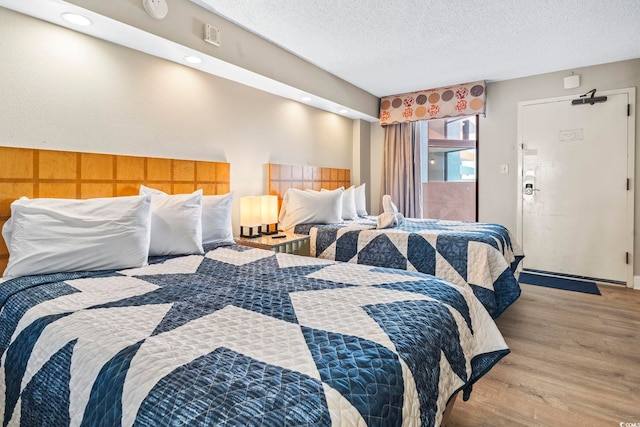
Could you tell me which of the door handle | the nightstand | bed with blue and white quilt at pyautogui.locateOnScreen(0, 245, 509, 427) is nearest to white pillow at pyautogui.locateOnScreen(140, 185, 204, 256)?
bed with blue and white quilt at pyautogui.locateOnScreen(0, 245, 509, 427)

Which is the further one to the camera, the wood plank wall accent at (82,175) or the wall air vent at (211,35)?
the wall air vent at (211,35)

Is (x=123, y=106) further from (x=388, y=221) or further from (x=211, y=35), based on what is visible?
(x=388, y=221)

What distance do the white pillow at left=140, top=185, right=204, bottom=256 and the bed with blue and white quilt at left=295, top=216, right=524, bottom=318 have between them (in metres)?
1.34

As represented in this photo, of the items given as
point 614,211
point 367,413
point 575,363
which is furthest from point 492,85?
point 367,413

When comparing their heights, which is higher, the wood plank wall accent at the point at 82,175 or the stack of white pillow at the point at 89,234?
the wood plank wall accent at the point at 82,175

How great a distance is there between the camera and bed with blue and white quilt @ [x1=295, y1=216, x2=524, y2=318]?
8.52 feet

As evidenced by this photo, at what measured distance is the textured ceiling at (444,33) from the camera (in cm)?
256

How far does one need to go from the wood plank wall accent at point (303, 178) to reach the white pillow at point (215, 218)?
3.52 ft

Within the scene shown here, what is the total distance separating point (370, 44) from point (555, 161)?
260 cm

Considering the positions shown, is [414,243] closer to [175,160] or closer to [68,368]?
[175,160]

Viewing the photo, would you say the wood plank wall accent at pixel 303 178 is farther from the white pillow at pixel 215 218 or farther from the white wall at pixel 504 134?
the white wall at pixel 504 134

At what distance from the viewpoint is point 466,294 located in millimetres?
1529

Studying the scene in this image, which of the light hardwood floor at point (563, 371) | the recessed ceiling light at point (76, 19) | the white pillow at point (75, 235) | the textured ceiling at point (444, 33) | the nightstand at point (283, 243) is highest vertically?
the textured ceiling at point (444, 33)

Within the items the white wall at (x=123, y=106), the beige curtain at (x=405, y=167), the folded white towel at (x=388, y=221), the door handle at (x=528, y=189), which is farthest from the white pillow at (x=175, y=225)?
the door handle at (x=528, y=189)
